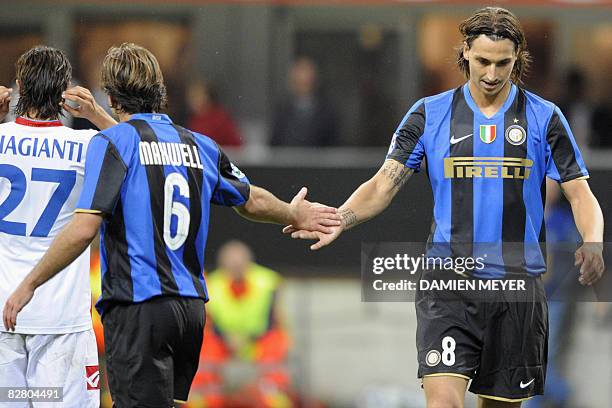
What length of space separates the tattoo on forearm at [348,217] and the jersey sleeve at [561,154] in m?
0.98

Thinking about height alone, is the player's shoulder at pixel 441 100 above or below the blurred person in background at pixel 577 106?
below

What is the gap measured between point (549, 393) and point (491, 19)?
4.78m

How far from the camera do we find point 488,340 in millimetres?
5621

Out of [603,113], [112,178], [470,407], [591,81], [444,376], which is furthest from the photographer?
[591,81]

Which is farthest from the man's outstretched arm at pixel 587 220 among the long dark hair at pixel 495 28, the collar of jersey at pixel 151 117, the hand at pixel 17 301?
the hand at pixel 17 301

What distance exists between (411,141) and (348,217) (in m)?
0.51

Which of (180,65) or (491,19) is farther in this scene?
(180,65)

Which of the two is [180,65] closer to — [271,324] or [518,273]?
[271,324]

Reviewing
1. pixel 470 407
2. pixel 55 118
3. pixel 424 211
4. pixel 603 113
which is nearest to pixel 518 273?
pixel 424 211

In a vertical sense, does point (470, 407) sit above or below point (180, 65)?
below

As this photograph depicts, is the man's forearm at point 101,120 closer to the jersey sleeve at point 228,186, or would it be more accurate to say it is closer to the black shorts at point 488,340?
the jersey sleeve at point 228,186

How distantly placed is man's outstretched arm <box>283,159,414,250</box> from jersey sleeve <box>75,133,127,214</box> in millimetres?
1191

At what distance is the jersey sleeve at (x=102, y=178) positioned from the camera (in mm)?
5160

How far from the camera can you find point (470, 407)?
8805mm
